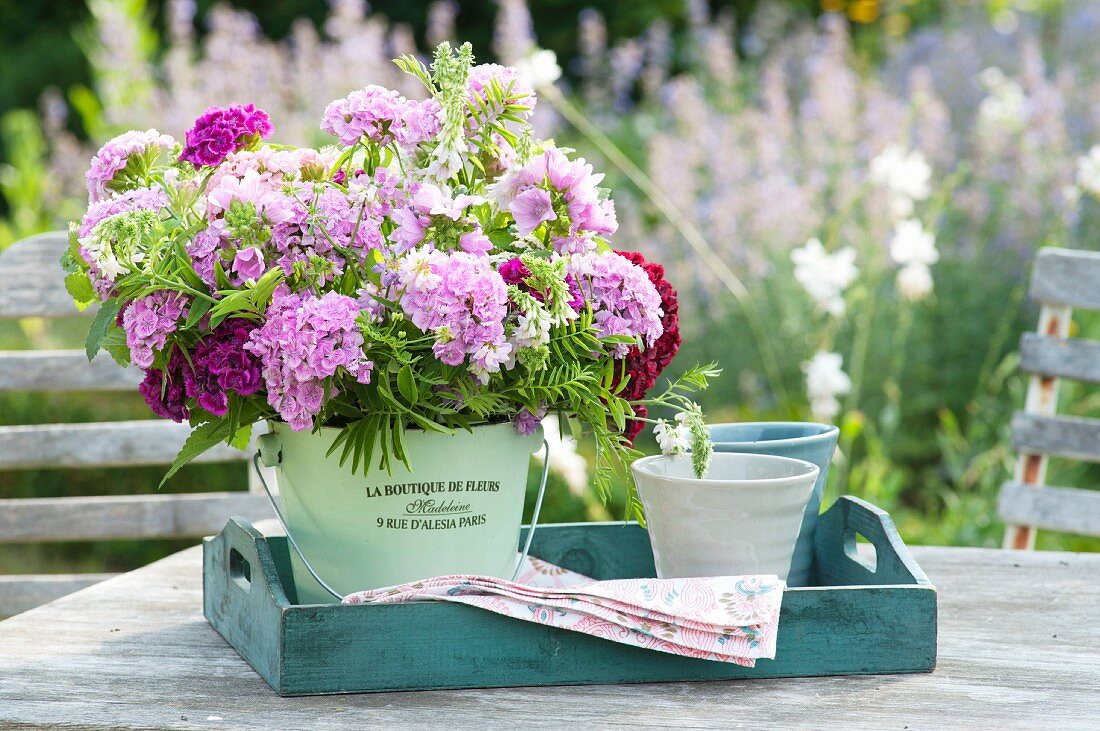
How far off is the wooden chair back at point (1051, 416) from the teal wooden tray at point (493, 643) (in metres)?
0.88

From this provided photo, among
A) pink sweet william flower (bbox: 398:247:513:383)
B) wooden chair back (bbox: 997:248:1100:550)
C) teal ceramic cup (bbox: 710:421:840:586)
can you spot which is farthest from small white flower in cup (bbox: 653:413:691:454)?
wooden chair back (bbox: 997:248:1100:550)

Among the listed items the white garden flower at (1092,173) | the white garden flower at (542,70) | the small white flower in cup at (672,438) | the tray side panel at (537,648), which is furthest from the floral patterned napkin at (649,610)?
the white garden flower at (1092,173)

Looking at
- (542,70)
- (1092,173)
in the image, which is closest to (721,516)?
(542,70)

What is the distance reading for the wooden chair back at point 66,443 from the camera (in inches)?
79.4

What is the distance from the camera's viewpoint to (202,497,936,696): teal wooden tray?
3.32 feet

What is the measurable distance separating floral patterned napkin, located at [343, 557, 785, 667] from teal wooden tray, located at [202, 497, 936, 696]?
0.7 inches

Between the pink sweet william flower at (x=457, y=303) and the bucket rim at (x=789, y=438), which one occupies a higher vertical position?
the pink sweet william flower at (x=457, y=303)

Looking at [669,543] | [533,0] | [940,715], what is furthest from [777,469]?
[533,0]

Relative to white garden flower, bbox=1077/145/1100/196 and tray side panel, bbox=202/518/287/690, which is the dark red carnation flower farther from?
white garden flower, bbox=1077/145/1100/196

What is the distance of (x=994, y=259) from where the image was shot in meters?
3.84

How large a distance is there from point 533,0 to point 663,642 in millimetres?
6343

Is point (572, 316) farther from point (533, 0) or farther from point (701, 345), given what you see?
point (533, 0)

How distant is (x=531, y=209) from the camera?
3.45 feet

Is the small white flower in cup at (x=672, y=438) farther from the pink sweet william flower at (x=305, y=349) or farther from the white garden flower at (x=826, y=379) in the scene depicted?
the white garden flower at (x=826, y=379)
